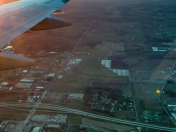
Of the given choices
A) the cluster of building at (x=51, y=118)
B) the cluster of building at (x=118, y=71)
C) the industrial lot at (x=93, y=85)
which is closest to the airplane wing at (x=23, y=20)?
the industrial lot at (x=93, y=85)

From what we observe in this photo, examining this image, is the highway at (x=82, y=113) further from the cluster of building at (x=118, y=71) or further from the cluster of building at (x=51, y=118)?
the cluster of building at (x=118, y=71)

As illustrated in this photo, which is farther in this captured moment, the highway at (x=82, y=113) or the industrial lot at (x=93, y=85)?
the industrial lot at (x=93, y=85)

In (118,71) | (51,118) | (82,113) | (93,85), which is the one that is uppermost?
(118,71)

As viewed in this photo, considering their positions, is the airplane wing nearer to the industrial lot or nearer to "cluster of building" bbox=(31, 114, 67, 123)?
the industrial lot

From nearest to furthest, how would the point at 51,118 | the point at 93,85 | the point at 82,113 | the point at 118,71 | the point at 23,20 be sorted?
the point at 23,20, the point at 51,118, the point at 82,113, the point at 93,85, the point at 118,71

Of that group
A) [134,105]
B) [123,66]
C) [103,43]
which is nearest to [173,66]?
[123,66]

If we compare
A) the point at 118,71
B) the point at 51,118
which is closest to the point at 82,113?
the point at 51,118

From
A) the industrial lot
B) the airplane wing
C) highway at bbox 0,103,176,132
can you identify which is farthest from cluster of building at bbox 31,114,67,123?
the airplane wing

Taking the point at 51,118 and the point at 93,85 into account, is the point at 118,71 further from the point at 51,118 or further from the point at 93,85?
the point at 51,118

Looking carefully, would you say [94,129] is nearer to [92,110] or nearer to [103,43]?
[92,110]
